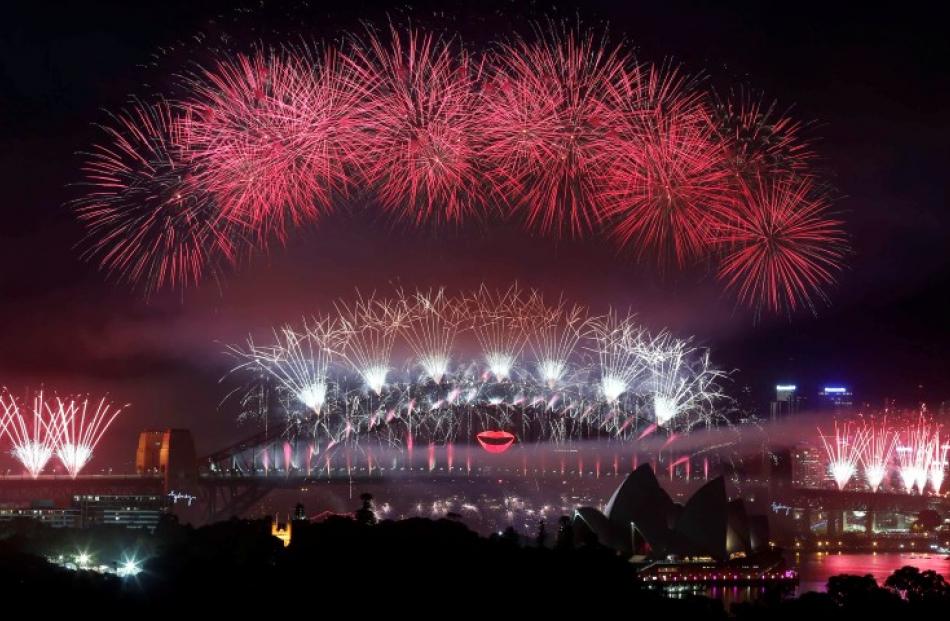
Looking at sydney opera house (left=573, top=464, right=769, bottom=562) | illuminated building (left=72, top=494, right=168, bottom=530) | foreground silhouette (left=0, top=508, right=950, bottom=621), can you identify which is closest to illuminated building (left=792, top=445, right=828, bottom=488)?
sydney opera house (left=573, top=464, right=769, bottom=562)

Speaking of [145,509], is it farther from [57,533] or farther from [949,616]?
[949,616]

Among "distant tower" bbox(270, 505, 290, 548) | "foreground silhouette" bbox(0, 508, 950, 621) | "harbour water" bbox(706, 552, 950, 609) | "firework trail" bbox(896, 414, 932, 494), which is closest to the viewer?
"foreground silhouette" bbox(0, 508, 950, 621)

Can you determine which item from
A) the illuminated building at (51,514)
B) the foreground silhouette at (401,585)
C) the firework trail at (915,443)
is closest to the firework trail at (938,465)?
the firework trail at (915,443)

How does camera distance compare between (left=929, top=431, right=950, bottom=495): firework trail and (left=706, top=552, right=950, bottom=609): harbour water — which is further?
(left=929, top=431, right=950, bottom=495): firework trail

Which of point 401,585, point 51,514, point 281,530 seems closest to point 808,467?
point 51,514

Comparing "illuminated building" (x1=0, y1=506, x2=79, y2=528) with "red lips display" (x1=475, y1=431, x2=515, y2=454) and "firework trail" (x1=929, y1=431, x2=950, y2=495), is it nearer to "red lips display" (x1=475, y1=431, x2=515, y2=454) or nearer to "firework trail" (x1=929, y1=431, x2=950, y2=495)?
"red lips display" (x1=475, y1=431, x2=515, y2=454)

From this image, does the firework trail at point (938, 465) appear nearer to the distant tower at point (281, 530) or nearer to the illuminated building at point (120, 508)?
the distant tower at point (281, 530)

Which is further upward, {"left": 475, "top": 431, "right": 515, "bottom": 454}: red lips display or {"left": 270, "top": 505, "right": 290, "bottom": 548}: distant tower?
{"left": 475, "top": 431, "right": 515, "bottom": 454}: red lips display
